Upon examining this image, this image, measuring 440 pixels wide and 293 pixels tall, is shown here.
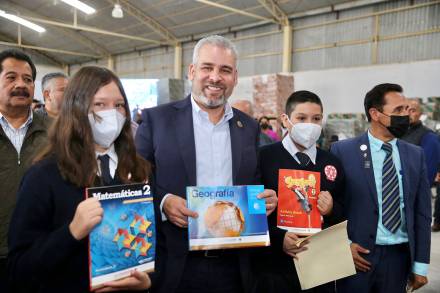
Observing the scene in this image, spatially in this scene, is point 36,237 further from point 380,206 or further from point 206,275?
point 380,206

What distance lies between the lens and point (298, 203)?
209cm

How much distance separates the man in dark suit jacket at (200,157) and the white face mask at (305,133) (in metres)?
0.43

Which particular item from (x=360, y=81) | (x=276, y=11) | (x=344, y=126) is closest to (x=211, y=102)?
(x=344, y=126)

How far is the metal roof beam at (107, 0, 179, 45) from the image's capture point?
15211mm

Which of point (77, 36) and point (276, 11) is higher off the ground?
point (77, 36)

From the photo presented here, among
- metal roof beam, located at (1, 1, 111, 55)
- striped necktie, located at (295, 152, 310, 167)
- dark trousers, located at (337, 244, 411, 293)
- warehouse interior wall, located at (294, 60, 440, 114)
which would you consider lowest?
dark trousers, located at (337, 244, 411, 293)

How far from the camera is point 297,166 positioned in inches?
89.7

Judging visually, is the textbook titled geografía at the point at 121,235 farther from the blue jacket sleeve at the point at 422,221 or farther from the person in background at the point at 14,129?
the blue jacket sleeve at the point at 422,221

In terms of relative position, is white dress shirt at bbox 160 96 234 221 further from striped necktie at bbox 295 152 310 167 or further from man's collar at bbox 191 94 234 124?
striped necktie at bbox 295 152 310 167

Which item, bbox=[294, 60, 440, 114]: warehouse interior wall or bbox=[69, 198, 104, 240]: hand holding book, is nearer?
bbox=[69, 198, 104, 240]: hand holding book

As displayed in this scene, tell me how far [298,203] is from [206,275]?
0.66 metres

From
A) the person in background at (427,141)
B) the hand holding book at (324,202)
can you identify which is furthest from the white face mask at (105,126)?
the person in background at (427,141)

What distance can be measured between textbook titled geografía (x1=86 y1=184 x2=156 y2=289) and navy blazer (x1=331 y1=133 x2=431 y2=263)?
4.93 ft

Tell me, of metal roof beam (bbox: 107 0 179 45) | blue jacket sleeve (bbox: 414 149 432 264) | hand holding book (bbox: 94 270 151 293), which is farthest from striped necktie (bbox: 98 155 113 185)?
metal roof beam (bbox: 107 0 179 45)
